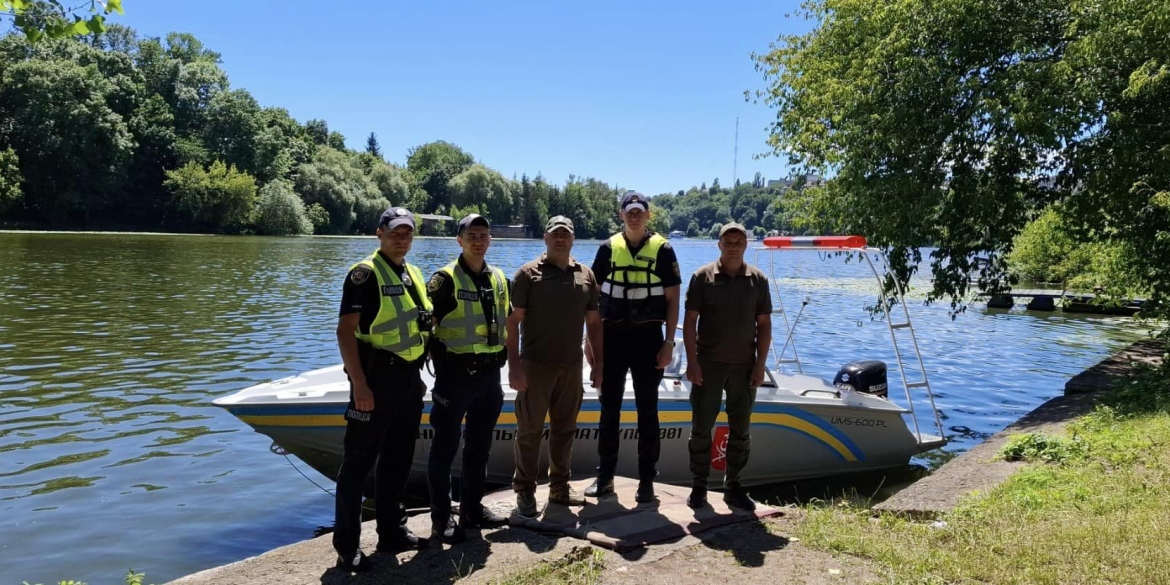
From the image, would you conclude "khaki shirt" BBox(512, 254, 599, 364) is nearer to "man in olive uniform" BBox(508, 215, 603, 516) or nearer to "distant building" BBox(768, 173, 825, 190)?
"man in olive uniform" BBox(508, 215, 603, 516)

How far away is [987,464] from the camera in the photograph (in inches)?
276

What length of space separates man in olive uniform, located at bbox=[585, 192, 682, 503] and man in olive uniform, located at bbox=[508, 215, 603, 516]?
0.49 feet

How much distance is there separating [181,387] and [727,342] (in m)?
9.76

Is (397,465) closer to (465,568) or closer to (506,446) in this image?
(465,568)

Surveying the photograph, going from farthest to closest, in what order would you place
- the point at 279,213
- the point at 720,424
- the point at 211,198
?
the point at 279,213
the point at 211,198
the point at 720,424

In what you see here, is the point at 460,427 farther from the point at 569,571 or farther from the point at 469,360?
the point at 569,571

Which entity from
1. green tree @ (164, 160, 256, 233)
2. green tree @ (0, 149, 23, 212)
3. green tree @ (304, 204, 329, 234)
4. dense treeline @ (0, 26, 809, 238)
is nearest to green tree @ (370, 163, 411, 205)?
dense treeline @ (0, 26, 809, 238)

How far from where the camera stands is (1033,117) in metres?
10.0

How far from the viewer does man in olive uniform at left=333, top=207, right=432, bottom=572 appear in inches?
168

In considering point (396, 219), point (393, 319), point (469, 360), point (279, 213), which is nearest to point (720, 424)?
point (469, 360)

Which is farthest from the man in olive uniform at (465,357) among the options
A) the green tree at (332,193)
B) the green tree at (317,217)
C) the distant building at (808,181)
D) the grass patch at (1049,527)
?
the green tree at (332,193)

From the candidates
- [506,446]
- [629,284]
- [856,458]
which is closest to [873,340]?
[856,458]

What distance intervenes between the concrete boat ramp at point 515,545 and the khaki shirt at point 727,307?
114 centimetres

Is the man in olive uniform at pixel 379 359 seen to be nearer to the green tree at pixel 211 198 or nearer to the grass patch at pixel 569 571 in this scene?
the grass patch at pixel 569 571
